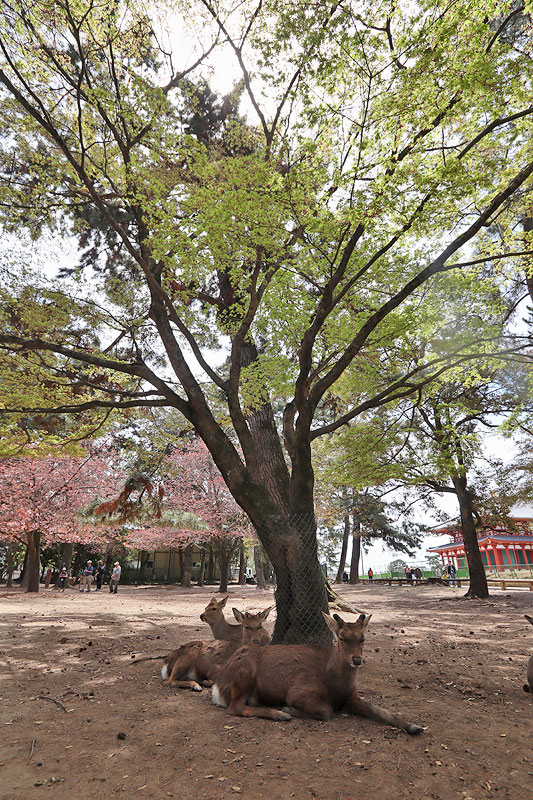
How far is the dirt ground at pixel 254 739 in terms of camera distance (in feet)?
10.1

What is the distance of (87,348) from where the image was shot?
11320 millimetres

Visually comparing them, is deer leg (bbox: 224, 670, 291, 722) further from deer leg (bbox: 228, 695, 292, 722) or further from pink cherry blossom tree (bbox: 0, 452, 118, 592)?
pink cherry blossom tree (bbox: 0, 452, 118, 592)

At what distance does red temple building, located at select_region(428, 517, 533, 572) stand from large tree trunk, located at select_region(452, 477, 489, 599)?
8.43m

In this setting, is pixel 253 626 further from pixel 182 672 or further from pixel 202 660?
pixel 182 672

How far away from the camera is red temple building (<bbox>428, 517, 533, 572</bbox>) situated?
28453 millimetres

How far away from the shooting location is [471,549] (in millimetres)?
16875

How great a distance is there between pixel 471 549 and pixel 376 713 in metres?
14.6

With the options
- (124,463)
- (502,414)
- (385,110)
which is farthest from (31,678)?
(124,463)

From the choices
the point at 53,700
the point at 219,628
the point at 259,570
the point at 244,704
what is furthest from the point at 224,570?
the point at 244,704

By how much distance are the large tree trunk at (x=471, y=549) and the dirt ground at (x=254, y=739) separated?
10.4 meters

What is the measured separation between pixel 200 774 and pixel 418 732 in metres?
1.90

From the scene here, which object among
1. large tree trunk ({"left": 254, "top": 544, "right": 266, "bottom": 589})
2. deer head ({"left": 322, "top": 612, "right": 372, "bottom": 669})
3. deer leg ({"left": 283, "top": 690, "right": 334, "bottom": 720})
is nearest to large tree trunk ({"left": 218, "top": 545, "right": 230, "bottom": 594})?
large tree trunk ({"left": 254, "top": 544, "right": 266, "bottom": 589})

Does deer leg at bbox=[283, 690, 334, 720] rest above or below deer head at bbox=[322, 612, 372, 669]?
below

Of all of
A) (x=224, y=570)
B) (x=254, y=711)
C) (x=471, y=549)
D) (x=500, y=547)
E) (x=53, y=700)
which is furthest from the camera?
(x=500, y=547)
